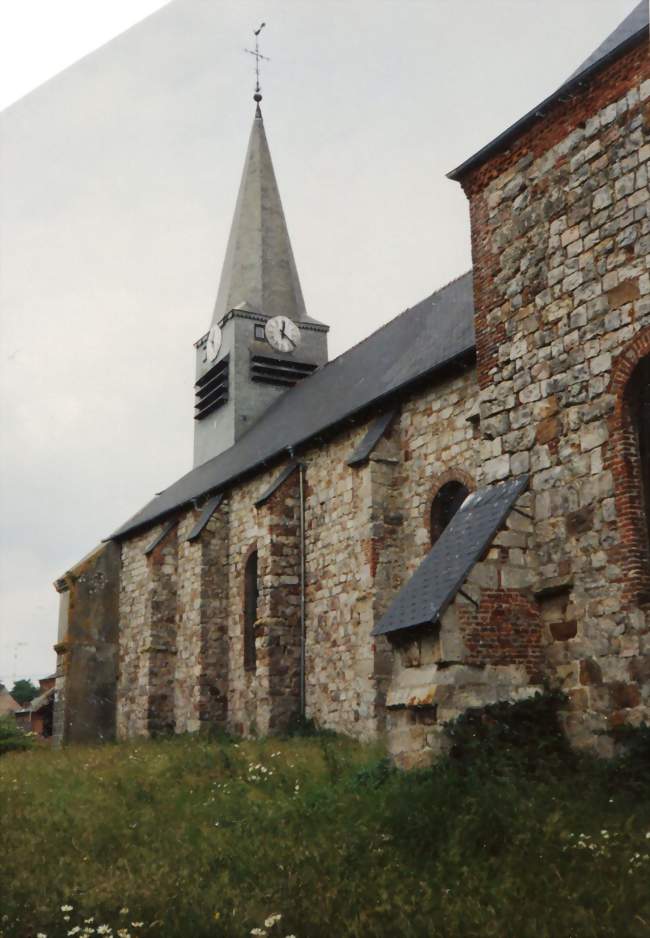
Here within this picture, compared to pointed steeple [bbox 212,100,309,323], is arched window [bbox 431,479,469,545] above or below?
below

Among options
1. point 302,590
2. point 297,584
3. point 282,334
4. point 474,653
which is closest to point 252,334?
point 282,334

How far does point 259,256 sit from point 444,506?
51.8 ft

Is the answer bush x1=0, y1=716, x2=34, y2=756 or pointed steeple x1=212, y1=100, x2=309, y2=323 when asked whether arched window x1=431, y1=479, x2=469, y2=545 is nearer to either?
bush x1=0, y1=716, x2=34, y2=756

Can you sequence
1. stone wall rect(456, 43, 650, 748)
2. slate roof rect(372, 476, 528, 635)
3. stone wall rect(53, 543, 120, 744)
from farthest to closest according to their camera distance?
stone wall rect(53, 543, 120, 744) < slate roof rect(372, 476, 528, 635) < stone wall rect(456, 43, 650, 748)

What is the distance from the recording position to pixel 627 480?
25.9 feet

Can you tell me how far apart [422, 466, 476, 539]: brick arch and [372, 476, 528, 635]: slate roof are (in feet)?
13.0

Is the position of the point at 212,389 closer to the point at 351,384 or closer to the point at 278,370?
the point at 278,370

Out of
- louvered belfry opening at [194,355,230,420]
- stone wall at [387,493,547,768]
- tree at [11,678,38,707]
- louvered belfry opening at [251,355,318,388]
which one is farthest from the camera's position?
tree at [11,678,38,707]

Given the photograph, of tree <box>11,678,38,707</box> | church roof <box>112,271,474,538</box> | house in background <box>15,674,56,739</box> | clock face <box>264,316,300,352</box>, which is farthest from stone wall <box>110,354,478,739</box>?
tree <box>11,678,38,707</box>

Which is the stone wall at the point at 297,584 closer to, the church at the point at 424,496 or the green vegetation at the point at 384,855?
the church at the point at 424,496

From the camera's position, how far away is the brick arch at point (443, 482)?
13398mm

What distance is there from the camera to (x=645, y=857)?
5.81 metres

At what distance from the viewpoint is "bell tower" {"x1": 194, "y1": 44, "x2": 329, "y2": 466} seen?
1024 inches

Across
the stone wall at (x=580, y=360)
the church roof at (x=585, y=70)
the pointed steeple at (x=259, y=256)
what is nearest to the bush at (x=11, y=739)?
the pointed steeple at (x=259, y=256)
